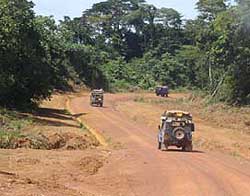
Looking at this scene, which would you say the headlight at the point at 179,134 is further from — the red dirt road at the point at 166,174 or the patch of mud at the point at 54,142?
the patch of mud at the point at 54,142

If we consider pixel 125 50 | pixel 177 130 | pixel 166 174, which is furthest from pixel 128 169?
pixel 125 50

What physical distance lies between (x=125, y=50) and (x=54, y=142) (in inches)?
3740

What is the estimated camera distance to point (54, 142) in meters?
27.0

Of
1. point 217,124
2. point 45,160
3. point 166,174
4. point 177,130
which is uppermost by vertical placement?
point 177,130

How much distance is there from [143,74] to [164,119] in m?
82.6

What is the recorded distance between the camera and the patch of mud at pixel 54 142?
2513cm

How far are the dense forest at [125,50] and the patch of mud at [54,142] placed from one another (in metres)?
10.2

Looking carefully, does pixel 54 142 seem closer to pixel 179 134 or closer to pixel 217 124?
pixel 179 134

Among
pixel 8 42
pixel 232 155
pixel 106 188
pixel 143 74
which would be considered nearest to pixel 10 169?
pixel 106 188

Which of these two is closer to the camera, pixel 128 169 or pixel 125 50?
pixel 128 169

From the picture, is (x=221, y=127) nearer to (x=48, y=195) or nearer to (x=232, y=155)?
(x=232, y=155)

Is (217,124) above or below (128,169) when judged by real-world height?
below

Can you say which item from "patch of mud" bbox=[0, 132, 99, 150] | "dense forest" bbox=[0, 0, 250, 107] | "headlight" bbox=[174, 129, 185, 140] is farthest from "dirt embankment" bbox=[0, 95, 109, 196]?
"dense forest" bbox=[0, 0, 250, 107]

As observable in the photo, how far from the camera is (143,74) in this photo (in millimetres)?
108688
